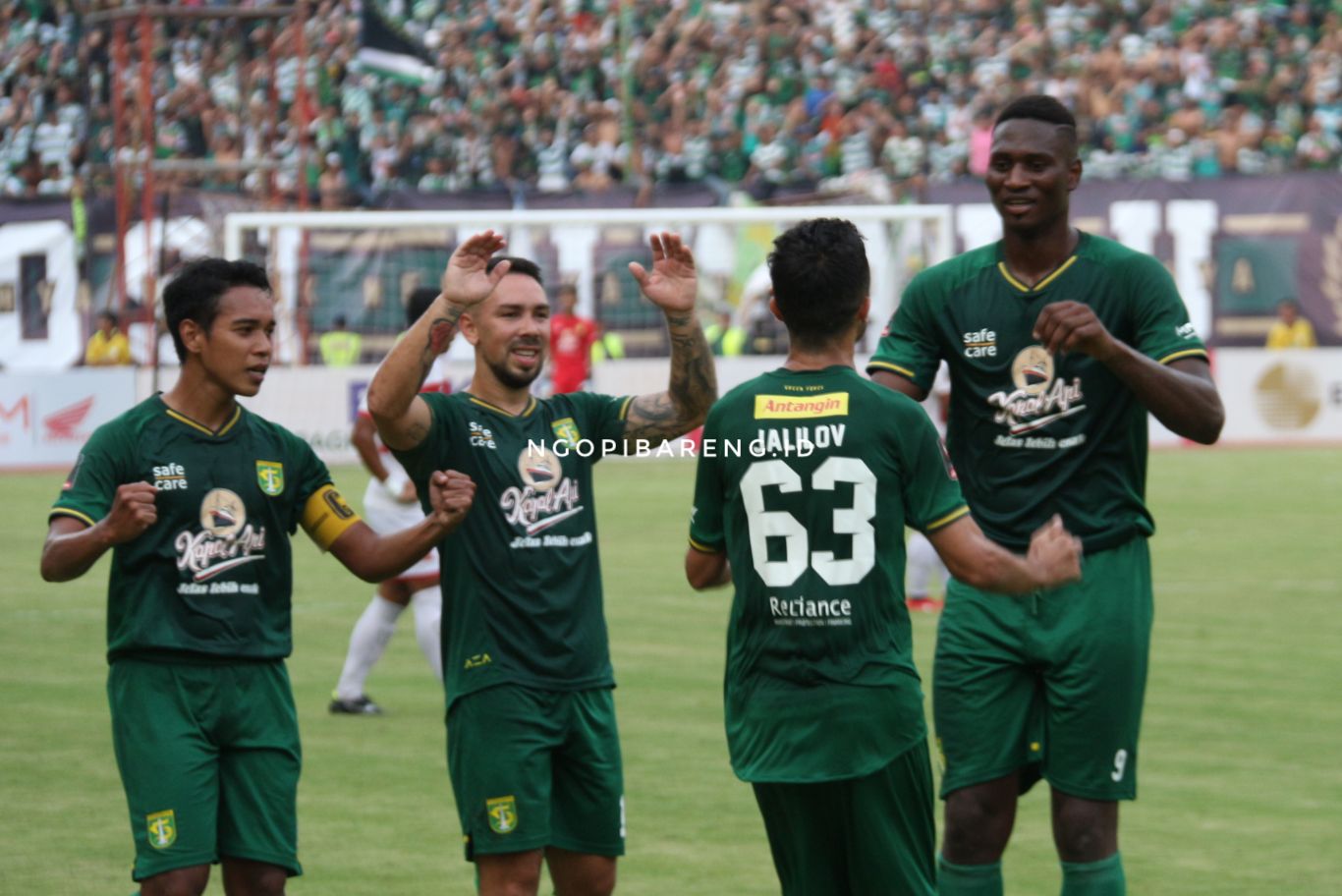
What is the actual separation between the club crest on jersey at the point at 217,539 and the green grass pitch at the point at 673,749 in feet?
7.16

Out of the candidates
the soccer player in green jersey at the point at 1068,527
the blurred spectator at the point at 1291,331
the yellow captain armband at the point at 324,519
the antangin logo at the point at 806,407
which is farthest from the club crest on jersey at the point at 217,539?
the blurred spectator at the point at 1291,331

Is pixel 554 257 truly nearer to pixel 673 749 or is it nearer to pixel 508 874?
pixel 673 749

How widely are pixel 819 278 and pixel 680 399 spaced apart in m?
1.45

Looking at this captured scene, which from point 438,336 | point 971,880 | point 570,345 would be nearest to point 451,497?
point 438,336

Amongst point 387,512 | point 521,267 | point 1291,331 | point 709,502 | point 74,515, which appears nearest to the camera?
point 709,502

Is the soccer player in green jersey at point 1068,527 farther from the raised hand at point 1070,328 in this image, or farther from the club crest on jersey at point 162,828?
the club crest on jersey at point 162,828

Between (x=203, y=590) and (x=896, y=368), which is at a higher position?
(x=896, y=368)

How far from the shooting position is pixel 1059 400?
5.62 metres

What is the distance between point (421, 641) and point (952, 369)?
551 cm

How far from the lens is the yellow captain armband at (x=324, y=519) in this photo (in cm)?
580

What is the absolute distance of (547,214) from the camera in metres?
25.3

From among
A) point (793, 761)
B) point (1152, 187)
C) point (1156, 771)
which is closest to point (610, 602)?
point (1156, 771)

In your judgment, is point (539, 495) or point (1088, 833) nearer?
point (1088, 833)

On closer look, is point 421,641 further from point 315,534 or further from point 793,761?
point 793,761
